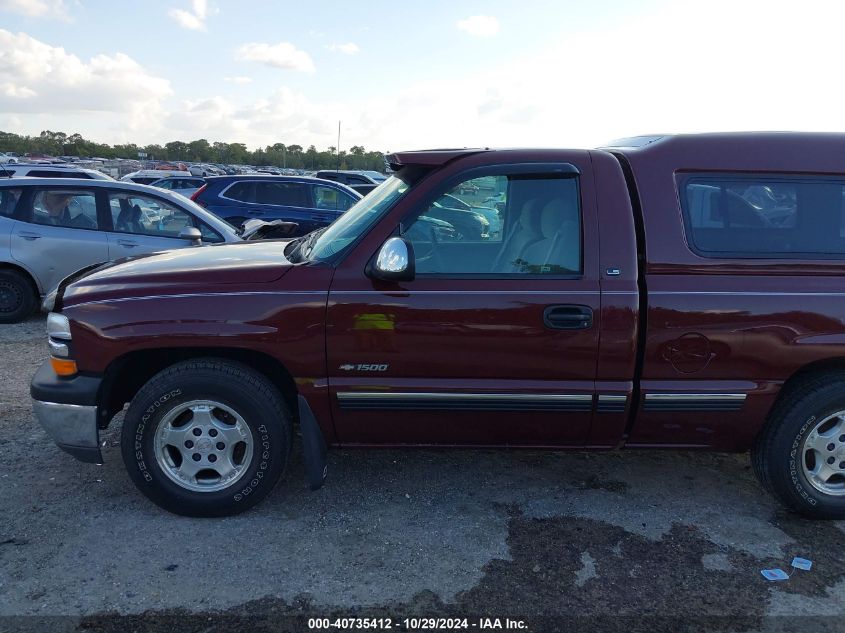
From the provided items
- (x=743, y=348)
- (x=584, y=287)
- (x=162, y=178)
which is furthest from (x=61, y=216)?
(x=162, y=178)

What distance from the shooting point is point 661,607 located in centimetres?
287

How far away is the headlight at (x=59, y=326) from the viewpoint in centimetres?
342

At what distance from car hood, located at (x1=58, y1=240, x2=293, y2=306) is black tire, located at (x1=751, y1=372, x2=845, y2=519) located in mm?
2652

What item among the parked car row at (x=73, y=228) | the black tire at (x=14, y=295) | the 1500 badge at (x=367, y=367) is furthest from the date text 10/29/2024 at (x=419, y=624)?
the black tire at (x=14, y=295)

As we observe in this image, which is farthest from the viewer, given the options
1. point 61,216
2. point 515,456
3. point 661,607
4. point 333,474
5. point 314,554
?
point 61,216

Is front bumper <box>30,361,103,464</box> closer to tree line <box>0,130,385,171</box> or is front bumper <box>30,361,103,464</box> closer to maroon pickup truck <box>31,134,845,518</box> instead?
maroon pickup truck <box>31,134,845,518</box>

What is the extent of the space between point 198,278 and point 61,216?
5.28 metres

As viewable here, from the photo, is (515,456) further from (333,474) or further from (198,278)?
(198,278)

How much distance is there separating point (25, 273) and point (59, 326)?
4881 mm

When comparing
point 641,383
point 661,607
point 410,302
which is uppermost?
point 410,302

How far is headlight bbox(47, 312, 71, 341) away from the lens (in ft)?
11.2

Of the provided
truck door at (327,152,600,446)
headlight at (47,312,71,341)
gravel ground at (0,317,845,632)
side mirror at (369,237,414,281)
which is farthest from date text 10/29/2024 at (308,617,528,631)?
headlight at (47,312,71,341)

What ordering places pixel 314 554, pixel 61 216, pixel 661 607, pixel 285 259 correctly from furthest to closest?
pixel 61 216
pixel 285 259
pixel 314 554
pixel 661 607

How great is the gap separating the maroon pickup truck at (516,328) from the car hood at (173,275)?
0.06 feet
